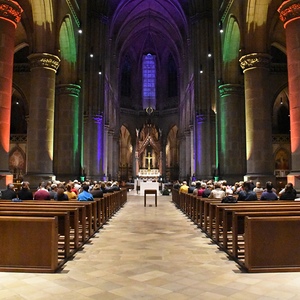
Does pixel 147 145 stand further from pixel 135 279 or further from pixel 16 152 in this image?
pixel 135 279

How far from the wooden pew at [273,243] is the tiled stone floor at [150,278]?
0.53ft

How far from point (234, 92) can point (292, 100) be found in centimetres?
953

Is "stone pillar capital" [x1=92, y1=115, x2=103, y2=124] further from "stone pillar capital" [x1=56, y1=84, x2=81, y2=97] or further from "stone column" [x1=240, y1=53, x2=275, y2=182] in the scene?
"stone column" [x1=240, y1=53, x2=275, y2=182]

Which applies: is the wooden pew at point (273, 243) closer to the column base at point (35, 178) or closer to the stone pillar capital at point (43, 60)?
the column base at point (35, 178)

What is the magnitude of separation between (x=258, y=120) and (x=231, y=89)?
5.97m

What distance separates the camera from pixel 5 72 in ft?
36.8

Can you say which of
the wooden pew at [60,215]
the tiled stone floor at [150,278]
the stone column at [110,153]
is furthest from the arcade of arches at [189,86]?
the tiled stone floor at [150,278]

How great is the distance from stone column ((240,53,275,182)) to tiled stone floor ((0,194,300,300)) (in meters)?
8.13

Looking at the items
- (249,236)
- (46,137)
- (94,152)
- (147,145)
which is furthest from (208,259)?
(147,145)

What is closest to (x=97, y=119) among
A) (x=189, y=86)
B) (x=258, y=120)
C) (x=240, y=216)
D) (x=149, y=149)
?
(x=189, y=86)

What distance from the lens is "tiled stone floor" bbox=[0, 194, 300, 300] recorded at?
4.46 meters

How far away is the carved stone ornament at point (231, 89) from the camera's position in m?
20.9

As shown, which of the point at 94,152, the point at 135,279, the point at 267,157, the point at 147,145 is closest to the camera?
the point at 135,279

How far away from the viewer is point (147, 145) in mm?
42500
